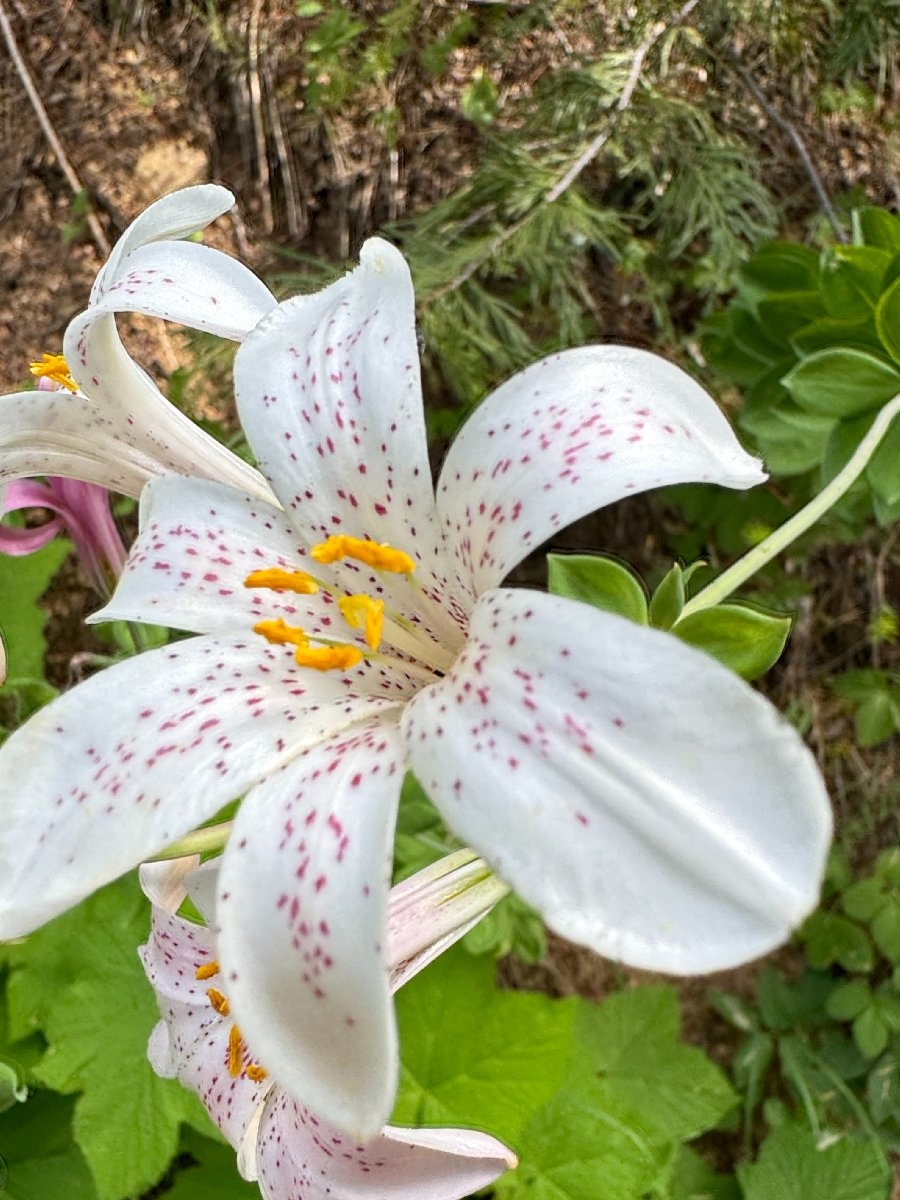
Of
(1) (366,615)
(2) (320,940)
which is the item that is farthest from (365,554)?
(2) (320,940)

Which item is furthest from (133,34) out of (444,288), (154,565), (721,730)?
(721,730)

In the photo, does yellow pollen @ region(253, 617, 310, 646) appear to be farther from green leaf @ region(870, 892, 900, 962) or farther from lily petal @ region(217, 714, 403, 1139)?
green leaf @ region(870, 892, 900, 962)

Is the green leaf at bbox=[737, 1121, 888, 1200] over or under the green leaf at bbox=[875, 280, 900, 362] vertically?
under

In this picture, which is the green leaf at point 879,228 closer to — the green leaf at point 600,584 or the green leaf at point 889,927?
the green leaf at point 600,584

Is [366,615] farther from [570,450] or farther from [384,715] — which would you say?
[570,450]

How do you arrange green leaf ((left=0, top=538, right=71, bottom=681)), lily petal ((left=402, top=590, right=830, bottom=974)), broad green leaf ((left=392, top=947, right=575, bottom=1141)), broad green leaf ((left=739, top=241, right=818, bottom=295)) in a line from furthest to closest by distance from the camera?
green leaf ((left=0, top=538, right=71, bottom=681)) < broad green leaf ((left=739, top=241, right=818, bottom=295)) < broad green leaf ((left=392, top=947, right=575, bottom=1141)) < lily petal ((left=402, top=590, right=830, bottom=974))

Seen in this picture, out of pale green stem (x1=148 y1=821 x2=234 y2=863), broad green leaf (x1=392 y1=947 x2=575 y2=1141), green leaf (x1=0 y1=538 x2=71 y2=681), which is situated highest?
pale green stem (x1=148 y1=821 x2=234 y2=863)

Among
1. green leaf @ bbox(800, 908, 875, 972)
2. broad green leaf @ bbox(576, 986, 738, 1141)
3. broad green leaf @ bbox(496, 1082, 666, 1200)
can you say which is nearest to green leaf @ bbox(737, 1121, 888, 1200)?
broad green leaf @ bbox(576, 986, 738, 1141)

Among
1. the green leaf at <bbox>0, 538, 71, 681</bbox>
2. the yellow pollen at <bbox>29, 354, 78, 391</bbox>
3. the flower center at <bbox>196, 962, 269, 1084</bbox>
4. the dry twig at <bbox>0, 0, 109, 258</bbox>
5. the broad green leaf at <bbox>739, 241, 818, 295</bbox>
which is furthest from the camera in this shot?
the dry twig at <bbox>0, 0, 109, 258</bbox>
